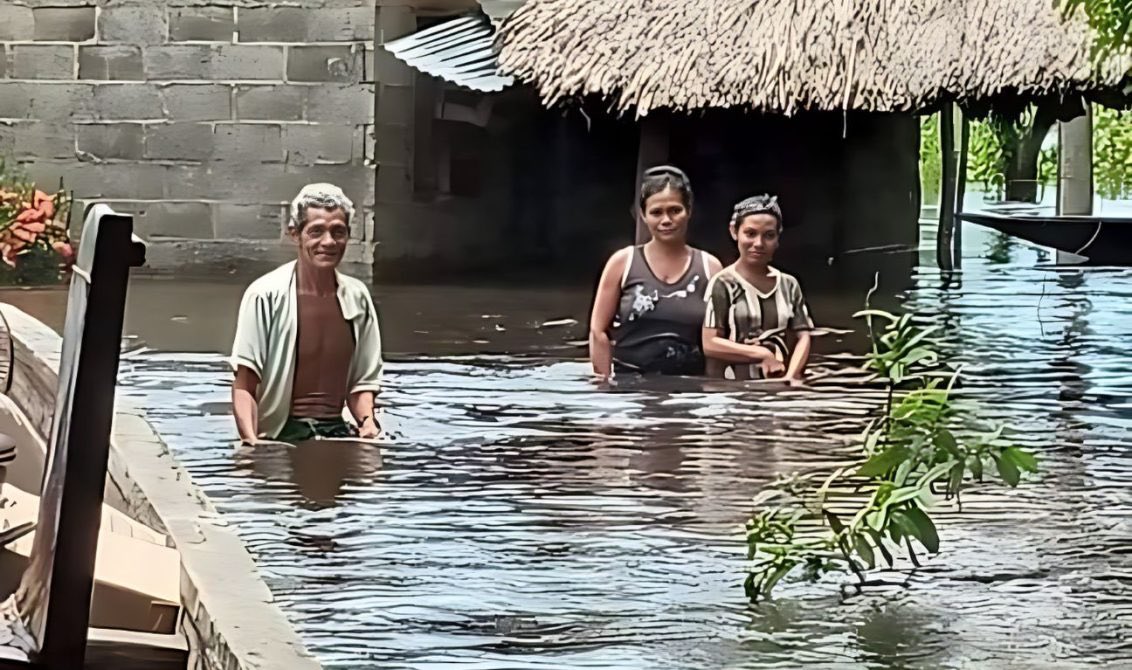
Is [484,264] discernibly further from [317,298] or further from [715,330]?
[317,298]

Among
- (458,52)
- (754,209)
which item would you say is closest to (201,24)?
(458,52)

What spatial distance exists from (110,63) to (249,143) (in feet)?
1.17

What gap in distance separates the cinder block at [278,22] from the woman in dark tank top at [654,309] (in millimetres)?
1465

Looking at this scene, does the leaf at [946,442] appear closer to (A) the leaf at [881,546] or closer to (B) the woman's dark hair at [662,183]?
(A) the leaf at [881,546]

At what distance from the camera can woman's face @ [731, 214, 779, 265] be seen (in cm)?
303

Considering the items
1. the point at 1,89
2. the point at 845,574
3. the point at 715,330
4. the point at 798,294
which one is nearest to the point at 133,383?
the point at 715,330

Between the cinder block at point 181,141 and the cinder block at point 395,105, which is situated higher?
the cinder block at point 395,105

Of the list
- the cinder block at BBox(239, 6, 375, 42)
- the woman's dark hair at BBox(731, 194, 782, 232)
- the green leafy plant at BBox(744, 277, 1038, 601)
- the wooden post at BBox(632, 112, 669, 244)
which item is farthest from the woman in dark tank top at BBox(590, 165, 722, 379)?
the cinder block at BBox(239, 6, 375, 42)

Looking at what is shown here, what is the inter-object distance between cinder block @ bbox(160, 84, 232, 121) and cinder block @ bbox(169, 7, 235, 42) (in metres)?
0.10

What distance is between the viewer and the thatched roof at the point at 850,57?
3.65m

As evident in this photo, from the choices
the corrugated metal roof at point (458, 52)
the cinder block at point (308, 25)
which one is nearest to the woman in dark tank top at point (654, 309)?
the corrugated metal roof at point (458, 52)

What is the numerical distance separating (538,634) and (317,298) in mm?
852

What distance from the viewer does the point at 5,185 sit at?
13.6 feet

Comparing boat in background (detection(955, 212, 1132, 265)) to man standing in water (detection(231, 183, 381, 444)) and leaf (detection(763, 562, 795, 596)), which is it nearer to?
man standing in water (detection(231, 183, 381, 444))
